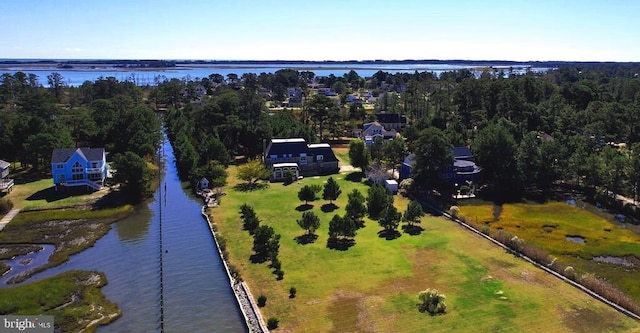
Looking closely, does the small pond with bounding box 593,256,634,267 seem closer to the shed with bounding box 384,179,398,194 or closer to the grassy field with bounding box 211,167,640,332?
the grassy field with bounding box 211,167,640,332

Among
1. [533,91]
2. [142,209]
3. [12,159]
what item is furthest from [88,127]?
[533,91]

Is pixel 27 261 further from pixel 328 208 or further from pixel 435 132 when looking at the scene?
pixel 435 132

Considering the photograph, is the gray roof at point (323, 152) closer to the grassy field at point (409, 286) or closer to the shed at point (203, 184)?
the shed at point (203, 184)

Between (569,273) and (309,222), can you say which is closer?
(569,273)

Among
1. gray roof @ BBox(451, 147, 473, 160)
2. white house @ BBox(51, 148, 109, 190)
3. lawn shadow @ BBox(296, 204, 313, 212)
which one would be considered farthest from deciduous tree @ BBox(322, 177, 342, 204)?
white house @ BBox(51, 148, 109, 190)

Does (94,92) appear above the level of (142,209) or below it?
above

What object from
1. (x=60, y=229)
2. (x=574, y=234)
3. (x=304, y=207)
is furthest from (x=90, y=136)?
(x=574, y=234)

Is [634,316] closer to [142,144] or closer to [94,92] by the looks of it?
[142,144]
